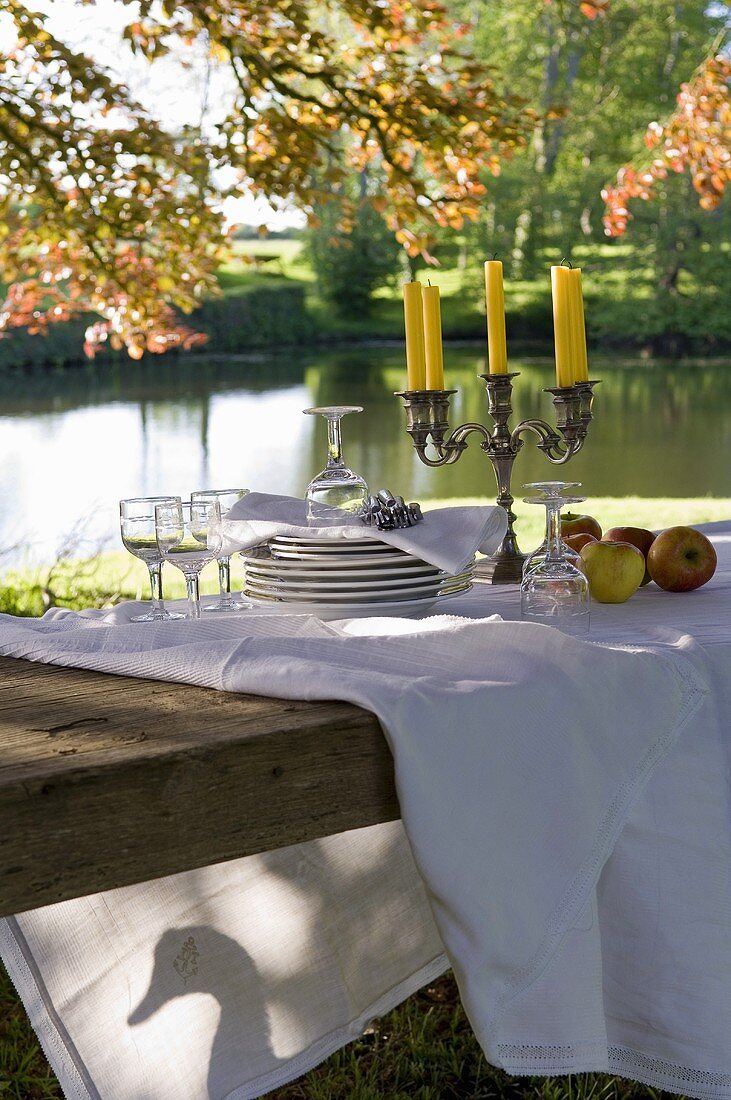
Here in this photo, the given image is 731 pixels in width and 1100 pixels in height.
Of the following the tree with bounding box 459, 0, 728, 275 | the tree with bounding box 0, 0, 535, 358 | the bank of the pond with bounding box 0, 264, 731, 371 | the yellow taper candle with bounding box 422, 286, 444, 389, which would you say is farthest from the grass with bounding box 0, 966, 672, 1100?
the tree with bounding box 459, 0, 728, 275

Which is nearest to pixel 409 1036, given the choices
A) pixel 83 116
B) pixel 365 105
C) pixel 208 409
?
pixel 365 105

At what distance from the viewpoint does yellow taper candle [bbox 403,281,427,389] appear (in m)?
1.69

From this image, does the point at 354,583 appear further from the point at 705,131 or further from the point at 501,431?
the point at 705,131

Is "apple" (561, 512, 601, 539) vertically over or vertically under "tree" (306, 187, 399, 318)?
under

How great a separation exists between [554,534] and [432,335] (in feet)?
1.42

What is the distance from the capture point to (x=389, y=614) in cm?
140

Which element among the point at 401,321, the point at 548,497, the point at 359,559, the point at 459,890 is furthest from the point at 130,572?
the point at 401,321

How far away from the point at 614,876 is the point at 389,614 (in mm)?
426

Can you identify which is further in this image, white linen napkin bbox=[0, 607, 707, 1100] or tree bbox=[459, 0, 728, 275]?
tree bbox=[459, 0, 728, 275]

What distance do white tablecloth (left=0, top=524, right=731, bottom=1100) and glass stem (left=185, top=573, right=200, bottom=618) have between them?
0.41 ft

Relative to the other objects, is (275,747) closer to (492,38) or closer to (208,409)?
(208,409)

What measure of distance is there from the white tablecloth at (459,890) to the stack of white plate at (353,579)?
0.15 meters

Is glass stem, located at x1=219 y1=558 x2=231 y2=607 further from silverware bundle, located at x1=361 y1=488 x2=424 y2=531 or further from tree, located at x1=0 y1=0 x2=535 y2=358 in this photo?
tree, located at x1=0 y1=0 x2=535 y2=358

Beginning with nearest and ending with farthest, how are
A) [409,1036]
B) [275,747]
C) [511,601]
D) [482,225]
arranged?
[275,747]
[511,601]
[409,1036]
[482,225]
